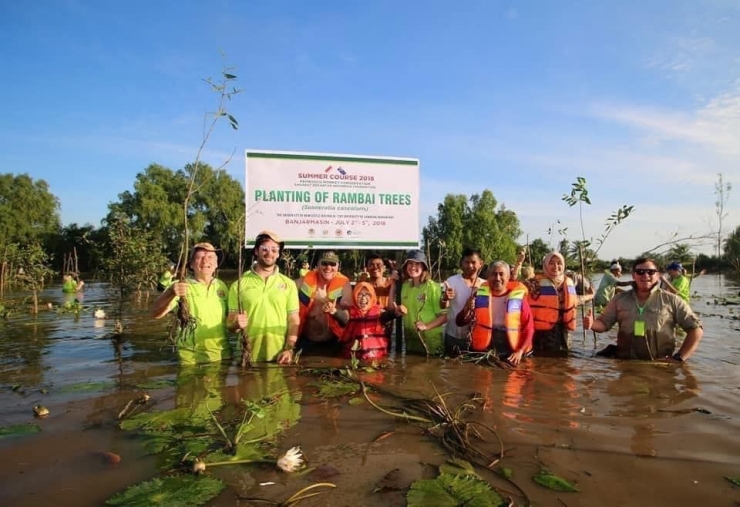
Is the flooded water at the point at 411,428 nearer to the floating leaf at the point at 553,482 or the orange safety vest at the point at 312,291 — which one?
the floating leaf at the point at 553,482

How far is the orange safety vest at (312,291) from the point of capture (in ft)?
20.6

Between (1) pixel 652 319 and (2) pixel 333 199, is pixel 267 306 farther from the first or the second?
(1) pixel 652 319

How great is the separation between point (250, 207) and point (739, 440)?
20.0ft

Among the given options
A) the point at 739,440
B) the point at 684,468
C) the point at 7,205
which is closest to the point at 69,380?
the point at 684,468

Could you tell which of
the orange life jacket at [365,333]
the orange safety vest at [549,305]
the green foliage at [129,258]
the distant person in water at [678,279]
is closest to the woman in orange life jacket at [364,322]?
the orange life jacket at [365,333]

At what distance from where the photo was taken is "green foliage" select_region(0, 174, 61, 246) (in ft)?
135

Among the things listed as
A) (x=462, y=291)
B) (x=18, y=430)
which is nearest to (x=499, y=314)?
(x=462, y=291)

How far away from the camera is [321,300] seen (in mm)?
6340

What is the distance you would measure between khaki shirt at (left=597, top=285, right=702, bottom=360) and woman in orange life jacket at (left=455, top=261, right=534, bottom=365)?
1.27m

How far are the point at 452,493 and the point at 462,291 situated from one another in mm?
3776

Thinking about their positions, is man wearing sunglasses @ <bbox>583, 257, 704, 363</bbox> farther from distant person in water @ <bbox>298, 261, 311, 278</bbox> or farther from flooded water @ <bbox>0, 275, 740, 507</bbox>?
distant person in water @ <bbox>298, 261, 311, 278</bbox>

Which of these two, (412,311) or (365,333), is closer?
(365,333)

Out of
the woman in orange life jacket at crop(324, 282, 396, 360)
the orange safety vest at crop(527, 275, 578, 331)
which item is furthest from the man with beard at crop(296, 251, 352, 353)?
the orange safety vest at crop(527, 275, 578, 331)

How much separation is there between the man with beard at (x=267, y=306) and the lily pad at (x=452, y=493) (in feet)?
10.2
